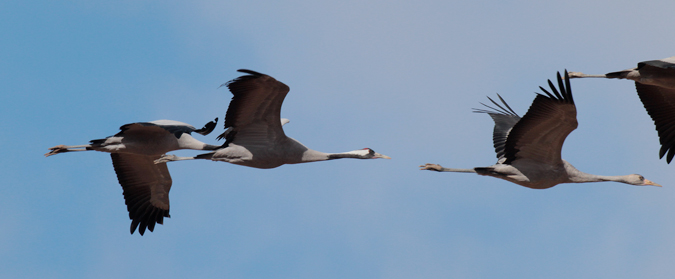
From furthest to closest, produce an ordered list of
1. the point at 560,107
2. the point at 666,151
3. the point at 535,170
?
the point at 666,151 → the point at 535,170 → the point at 560,107

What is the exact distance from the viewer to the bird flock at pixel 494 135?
43.5 feet

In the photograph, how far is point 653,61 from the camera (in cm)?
1418

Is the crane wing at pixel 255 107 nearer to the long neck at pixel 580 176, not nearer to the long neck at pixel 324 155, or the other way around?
the long neck at pixel 324 155

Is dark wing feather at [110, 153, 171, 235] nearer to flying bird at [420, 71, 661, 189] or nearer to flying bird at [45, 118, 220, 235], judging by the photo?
flying bird at [45, 118, 220, 235]

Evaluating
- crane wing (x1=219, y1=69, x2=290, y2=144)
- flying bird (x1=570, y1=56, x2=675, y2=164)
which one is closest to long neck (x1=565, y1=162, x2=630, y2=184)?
flying bird (x1=570, y1=56, x2=675, y2=164)

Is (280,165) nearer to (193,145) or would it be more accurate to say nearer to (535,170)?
(193,145)

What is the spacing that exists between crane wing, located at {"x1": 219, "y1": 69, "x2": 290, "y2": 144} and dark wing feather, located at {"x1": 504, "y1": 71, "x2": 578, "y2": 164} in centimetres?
373

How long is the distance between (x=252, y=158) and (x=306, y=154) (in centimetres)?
96

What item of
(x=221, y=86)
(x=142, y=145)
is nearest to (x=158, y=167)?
(x=142, y=145)

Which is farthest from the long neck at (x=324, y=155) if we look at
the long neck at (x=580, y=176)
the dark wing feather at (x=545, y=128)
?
the long neck at (x=580, y=176)

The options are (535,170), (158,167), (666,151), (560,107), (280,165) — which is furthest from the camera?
(158,167)

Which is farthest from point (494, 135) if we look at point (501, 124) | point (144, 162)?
point (144, 162)

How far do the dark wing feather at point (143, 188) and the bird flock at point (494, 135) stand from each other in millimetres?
547

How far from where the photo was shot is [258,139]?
14.6 meters
